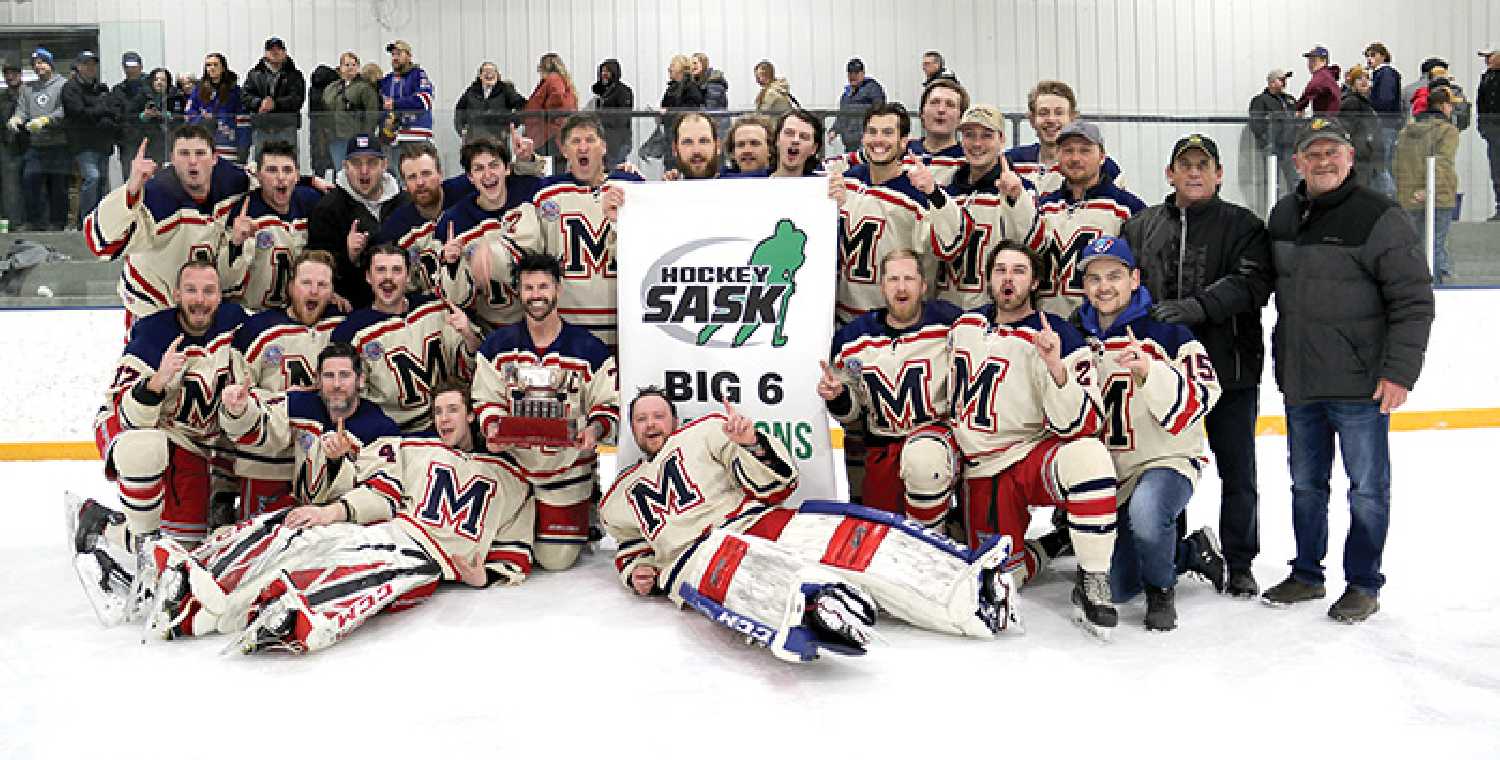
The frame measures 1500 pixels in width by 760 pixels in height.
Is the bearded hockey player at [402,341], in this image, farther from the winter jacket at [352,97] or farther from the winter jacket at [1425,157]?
the winter jacket at [1425,157]

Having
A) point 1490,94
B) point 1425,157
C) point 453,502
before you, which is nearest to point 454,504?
point 453,502

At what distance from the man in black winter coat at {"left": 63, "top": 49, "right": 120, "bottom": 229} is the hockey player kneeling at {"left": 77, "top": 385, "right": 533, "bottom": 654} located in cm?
355

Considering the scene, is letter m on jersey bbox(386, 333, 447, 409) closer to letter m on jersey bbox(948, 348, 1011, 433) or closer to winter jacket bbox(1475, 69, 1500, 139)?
letter m on jersey bbox(948, 348, 1011, 433)

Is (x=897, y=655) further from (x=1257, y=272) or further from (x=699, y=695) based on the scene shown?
(x=1257, y=272)

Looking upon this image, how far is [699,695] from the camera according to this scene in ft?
10.7

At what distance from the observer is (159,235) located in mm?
4691

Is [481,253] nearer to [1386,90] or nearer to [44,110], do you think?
[44,110]

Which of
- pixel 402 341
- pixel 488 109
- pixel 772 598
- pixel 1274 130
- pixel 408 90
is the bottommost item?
pixel 772 598

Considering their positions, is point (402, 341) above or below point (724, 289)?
below

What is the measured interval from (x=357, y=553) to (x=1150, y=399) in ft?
7.43

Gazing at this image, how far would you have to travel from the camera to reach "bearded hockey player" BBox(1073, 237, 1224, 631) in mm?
3773

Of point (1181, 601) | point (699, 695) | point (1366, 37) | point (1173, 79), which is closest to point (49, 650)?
point (699, 695)

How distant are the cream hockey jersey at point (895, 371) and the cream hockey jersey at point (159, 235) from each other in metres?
2.27

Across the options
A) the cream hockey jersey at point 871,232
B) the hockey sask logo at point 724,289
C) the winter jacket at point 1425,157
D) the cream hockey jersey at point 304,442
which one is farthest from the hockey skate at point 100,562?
the winter jacket at point 1425,157
